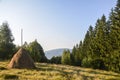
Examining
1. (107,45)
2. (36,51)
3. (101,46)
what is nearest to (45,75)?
(107,45)

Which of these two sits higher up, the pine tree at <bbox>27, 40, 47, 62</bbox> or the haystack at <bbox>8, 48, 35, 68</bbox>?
the pine tree at <bbox>27, 40, 47, 62</bbox>

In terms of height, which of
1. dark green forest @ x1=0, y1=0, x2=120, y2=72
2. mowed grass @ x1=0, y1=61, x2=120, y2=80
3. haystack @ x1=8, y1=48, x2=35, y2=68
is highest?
dark green forest @ x1=0, y1=0, x2=120, y2=72

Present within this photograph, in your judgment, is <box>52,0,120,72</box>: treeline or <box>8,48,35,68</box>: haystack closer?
<box>8,48,35,68</box>: haystack

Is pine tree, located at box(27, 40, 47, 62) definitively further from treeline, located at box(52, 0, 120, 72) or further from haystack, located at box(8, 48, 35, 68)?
haystack, located at box(8, 48, 35, 68)

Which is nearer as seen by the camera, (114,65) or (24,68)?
(24,68)

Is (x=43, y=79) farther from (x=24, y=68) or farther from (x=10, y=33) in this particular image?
(x=10, y=33)

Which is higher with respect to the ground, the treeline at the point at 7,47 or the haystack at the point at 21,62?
the treeline at the point at 7,47

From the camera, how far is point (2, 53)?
217ft

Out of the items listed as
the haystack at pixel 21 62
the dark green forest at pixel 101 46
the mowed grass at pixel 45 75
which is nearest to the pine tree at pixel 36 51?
the dark green forest at pixel 101 46

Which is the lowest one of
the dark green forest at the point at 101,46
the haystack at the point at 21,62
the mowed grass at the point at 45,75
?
the mowed grass at the point at 45,75

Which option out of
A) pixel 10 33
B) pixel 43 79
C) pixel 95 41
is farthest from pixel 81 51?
pixel 43 79

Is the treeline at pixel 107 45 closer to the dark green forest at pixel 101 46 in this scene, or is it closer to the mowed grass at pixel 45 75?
the dark green forest at pixel 101 46

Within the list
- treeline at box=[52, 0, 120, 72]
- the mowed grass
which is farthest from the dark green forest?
the mowed grass

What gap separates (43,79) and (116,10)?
35.4 m
